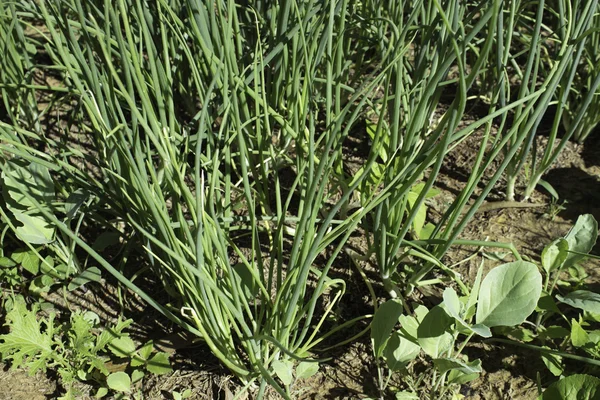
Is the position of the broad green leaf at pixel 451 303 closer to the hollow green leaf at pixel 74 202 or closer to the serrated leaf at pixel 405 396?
the serrated leaf at pixel 405 396

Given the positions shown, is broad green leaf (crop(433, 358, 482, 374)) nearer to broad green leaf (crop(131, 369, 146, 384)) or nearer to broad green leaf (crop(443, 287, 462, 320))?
broad green leaf (crop(443, 287, 462, 320))

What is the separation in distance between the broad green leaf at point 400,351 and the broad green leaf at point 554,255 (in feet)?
1.00

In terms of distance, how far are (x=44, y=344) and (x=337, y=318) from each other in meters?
0.56

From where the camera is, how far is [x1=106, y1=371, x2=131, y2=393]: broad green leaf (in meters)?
1.08

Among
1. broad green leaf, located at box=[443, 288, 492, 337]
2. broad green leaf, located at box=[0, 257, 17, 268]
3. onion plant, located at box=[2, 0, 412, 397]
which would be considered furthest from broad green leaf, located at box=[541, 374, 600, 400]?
broad green leaf, located at box=[0, 257, 17, 268]

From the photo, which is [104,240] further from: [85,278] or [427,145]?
[427,145]

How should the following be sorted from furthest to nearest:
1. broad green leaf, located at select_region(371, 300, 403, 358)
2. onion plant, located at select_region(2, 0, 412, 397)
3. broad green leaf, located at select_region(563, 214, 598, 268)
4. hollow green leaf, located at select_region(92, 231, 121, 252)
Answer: hollow green leaf, located at select_region(92, 231, 121, 252) → broad green leaf, located at select_region(563, 214, 598, 268) → broad green leaf, located at select_region(371, 300, 403, 358) → onion plant, located at select_region(2, 0, 412, 397)

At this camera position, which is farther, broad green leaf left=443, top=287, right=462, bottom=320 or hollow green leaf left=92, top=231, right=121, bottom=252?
hollow green leaf left=92, top=231, right=121, bottom=252

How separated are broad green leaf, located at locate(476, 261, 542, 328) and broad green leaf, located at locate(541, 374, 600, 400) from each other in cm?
13

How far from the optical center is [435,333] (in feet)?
3.21

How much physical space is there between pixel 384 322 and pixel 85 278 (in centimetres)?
62

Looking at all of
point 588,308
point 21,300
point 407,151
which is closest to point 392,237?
point 407,151

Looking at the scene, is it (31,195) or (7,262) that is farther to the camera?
(7,262)

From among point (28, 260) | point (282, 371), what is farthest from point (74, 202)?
point (282, 371)
